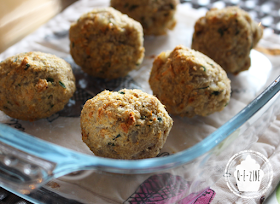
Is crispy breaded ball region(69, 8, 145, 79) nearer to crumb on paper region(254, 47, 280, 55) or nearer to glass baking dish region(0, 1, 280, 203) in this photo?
glass baking dish region(0, 1, 280, 203)

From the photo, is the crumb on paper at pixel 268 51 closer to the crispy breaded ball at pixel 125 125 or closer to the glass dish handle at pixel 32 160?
the crispy breaded ball at pixel 125 125

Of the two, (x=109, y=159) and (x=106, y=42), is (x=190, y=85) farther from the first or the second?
(x=109, y=159)

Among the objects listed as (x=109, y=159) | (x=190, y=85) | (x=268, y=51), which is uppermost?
(x=109, y=159)

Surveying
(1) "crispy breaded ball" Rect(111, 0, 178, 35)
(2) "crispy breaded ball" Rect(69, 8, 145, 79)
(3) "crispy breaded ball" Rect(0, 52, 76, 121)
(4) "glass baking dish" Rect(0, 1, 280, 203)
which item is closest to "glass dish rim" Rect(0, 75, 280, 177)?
(4) "glass baking dish" Rect(0, 1, 280, 203)

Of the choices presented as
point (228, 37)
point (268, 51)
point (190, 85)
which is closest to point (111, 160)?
point (190, 85)

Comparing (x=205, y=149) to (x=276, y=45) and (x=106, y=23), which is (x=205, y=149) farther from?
(x=276, y=45)

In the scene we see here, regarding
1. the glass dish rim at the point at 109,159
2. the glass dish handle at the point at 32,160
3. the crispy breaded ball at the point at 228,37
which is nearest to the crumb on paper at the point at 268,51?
the crispy breaded ball at the point at 228,37

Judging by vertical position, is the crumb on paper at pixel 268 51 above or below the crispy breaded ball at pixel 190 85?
below
